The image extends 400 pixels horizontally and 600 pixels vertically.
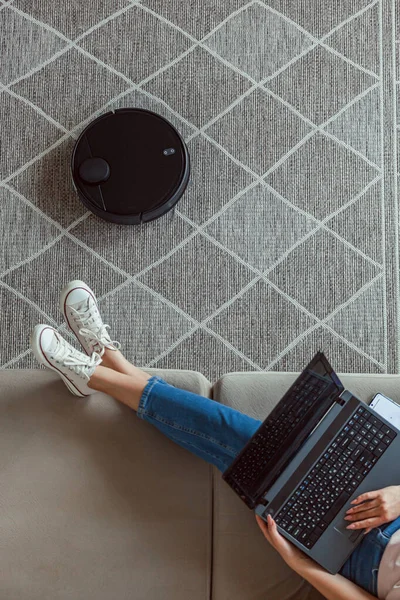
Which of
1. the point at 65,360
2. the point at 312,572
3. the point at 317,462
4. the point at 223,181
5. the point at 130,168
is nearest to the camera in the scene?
the point at 312,572

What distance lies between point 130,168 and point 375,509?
110 centimetres

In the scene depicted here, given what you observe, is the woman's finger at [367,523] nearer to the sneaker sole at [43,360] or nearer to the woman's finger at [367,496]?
the woman's finger at [367,496]

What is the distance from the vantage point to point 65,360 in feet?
4.82

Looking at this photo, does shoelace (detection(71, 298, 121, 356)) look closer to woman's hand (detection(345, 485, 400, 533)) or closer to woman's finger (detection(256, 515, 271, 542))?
woman's finger (detection(256, 515, 271, 542))

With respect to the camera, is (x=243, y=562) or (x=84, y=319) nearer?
(x=243, y=562)

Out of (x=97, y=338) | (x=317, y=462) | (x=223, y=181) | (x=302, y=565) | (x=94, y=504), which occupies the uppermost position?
(x=223, y=181)

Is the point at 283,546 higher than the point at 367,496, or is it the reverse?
the point at 367,496

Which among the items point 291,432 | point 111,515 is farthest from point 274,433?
point 111,515

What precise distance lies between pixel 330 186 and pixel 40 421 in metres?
1.10

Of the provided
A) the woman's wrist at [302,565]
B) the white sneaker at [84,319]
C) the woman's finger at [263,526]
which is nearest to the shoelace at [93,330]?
the white sneaker at [84,319]

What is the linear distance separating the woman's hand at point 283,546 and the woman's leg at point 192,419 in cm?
16

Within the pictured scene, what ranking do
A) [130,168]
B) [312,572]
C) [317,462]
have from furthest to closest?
[130,168] < [317,462] < [312,572]

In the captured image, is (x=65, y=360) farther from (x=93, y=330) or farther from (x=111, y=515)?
(x=111, y=515)

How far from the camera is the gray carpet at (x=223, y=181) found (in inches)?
72.7
